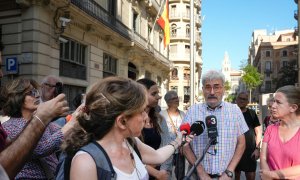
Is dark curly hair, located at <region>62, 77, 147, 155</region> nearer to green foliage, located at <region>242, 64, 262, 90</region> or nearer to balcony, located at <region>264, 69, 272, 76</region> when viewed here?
green foliage, located at <region>242, 64, 262, 90</region>

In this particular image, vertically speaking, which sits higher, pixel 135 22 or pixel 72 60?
pixel 135 22

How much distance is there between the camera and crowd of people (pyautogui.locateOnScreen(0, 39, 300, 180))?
197 centimetres

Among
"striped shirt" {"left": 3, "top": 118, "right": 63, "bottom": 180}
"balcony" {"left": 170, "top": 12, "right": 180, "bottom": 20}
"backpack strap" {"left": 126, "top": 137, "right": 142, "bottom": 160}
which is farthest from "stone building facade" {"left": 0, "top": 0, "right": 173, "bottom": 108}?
"balcony" {"left": 170, "top": 12, "right": 180, "bottom": 20}

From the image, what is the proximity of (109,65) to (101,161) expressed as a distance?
18.7 metres

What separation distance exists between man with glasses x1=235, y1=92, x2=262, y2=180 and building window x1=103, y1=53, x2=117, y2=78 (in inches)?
524

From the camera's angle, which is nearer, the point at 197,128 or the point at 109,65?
the point at 197,128

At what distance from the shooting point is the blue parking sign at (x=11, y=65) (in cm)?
1223

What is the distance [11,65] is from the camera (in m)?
12.2

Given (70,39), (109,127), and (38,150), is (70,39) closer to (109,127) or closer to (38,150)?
(38,150)

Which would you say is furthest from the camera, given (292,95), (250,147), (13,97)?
(250,147)

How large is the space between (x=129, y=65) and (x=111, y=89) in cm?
2283

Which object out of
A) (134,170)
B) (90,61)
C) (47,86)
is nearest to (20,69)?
(90,61)

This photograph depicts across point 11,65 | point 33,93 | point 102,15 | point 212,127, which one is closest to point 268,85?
point 102,15

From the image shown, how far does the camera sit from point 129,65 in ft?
81.1
